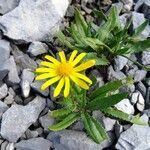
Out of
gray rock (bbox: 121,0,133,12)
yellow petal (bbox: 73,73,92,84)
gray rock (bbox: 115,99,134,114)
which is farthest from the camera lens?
gray rock (bbox: 121,0,133,12)

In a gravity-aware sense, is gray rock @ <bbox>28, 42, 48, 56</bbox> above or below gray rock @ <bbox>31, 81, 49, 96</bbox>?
above

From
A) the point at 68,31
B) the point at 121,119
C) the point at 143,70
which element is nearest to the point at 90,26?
the point at 68,31

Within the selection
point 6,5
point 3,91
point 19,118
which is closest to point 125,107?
point 19,118

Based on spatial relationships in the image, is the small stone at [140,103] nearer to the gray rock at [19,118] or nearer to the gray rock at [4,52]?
the gray rock at [19,118]

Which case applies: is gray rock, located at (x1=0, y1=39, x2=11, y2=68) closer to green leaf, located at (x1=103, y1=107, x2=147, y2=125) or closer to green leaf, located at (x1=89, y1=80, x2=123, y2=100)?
green leaf, located at (x1=89, y1=80, x2=123, y2=100)

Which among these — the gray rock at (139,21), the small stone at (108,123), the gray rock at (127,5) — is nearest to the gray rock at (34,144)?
the small stone at (108,123)

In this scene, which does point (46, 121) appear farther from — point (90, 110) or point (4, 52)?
point (4, 52)

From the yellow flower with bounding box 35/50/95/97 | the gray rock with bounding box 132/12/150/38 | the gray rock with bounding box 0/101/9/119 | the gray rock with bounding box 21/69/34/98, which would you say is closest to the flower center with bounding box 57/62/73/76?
the yellow flower with bounding box 35/50/95/97
